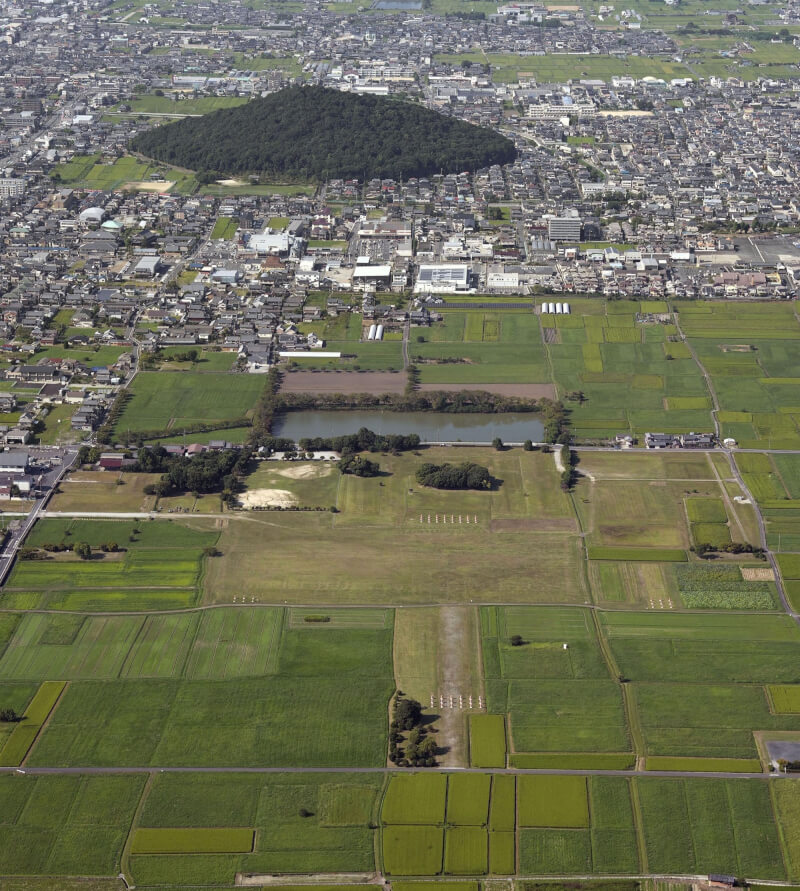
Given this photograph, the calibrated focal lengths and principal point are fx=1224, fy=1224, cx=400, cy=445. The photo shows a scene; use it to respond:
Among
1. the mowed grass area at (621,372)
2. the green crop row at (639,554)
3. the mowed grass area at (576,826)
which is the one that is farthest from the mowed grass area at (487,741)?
the mowed grass area at (621,372)

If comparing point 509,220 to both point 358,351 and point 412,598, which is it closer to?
point 358,351

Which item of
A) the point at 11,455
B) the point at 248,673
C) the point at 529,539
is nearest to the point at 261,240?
the point at 11,455

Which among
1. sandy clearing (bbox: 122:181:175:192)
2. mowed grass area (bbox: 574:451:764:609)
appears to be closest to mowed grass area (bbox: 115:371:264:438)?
mowed grass area (bbox: 574:451:764:609)

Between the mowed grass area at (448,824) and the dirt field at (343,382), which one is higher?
the dirt field at (343,382)

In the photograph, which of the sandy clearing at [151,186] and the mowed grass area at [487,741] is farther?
the sandy clearing at [151,186]

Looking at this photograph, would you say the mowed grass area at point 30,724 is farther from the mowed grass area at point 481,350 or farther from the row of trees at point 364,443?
the mowed grass area at point 481,350

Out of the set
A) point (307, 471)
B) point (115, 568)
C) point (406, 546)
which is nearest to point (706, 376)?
point (307, 471)

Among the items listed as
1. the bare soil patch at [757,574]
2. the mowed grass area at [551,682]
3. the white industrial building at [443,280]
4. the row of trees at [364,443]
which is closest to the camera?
the mowed grass area at [551,682]
